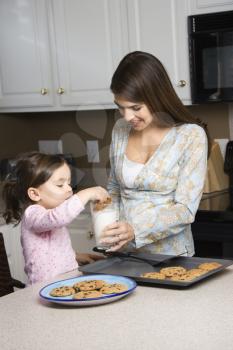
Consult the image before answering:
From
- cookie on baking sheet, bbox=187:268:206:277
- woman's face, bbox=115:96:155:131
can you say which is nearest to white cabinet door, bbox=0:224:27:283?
woman's face, bbox=115:96:155:131

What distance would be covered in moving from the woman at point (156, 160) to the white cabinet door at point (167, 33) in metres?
0.87

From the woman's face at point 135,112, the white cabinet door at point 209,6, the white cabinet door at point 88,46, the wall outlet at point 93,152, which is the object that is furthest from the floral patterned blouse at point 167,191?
the wall outlet at point 93,152

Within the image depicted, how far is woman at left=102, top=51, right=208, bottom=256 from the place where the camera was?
84.4 inches

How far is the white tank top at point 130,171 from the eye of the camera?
2273 millimetres

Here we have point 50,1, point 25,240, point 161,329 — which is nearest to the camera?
point 161,329

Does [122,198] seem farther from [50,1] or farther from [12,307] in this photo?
[50,1]

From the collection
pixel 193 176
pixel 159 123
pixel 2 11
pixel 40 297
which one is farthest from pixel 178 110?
pixel 2 11

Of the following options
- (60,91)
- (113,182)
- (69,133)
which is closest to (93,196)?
(113,182)

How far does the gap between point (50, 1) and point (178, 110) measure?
1.57m

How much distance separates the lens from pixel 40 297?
173 centimetres

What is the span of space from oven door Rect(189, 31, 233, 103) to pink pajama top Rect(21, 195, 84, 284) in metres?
1.33

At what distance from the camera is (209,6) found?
2977 millimetres

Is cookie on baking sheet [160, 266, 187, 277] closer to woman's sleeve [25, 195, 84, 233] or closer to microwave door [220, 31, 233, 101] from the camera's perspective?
woman's sleeve [25, 195, 84, 233]

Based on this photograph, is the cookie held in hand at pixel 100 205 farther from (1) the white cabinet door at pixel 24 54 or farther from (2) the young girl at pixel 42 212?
(1) the white cabinet door at pixel 24 54
